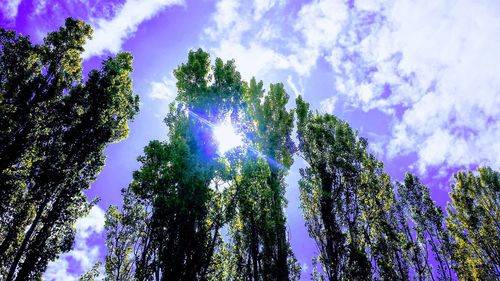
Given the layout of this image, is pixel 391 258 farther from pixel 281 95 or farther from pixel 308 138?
pixel 281 95

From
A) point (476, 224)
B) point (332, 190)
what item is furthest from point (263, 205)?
point (476, 224)

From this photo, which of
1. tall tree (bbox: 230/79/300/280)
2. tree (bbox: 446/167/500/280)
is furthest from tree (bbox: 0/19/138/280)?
tree (bbox: 446/167/500/280)

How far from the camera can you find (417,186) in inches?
898

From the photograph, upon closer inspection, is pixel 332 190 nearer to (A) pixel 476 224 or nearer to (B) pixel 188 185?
(B) pixel 188 185

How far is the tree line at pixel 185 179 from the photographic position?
11.3 metres

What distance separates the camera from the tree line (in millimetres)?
11266

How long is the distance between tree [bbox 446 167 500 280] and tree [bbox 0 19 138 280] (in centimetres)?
2440

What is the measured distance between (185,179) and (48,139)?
7.08m

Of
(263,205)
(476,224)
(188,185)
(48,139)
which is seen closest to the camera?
(188,185)

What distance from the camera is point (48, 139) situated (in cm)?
1287

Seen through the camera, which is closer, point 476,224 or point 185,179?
point 185,179

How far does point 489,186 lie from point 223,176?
2759 cm

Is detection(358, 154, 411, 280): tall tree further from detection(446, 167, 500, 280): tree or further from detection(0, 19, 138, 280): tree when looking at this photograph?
detection(0, 19, 138, 280): tree

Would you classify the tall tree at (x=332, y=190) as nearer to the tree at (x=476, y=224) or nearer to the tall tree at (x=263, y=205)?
the tall tree at (x=263, y=205)
